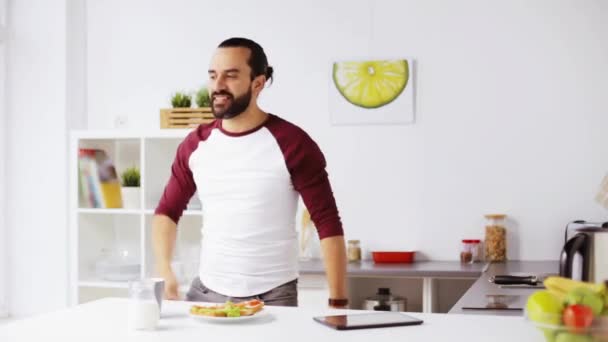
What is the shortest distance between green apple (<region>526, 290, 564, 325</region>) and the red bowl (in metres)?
2.63

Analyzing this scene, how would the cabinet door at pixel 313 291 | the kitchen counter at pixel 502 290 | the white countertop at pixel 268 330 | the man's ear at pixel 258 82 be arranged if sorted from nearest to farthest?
the white countertop at pixel 268 330 → the kitchen counter at pixel 502 290 → the man's ear at pixel 258 82 → the cabinet door at pixel 313 291

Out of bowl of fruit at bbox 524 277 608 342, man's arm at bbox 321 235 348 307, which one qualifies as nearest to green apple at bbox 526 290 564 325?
bowl of fruit at bbox 524 277 608 342

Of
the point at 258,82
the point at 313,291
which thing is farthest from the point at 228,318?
the point at 313,291

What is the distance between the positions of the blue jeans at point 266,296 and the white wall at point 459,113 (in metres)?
1.71

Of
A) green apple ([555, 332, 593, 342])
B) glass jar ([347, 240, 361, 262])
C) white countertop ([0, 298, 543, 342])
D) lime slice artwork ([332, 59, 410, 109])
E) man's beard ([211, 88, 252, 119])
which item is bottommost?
glass jar ([347, 240, 361, 262])

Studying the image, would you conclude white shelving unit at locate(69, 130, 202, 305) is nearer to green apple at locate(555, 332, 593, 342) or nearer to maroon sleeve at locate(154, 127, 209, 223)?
maroon sleeve at locate(154, 127, 209, 223)

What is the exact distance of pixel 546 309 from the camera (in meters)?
1.53

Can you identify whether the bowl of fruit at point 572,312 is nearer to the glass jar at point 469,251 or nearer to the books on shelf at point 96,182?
the glass jar at point 469,251

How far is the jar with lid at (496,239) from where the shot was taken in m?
4.12

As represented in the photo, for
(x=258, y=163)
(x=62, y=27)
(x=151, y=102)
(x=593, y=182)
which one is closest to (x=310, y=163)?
(x=258, y=163)

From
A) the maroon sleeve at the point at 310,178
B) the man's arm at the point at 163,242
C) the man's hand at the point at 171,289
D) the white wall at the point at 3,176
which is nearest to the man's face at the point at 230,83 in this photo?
the maroon sleeve at the point at 310,178

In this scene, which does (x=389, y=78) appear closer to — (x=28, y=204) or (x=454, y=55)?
(x=454, y=55)

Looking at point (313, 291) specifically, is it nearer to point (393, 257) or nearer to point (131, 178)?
point (393, 257)

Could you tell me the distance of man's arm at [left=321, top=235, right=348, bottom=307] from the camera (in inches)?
106
